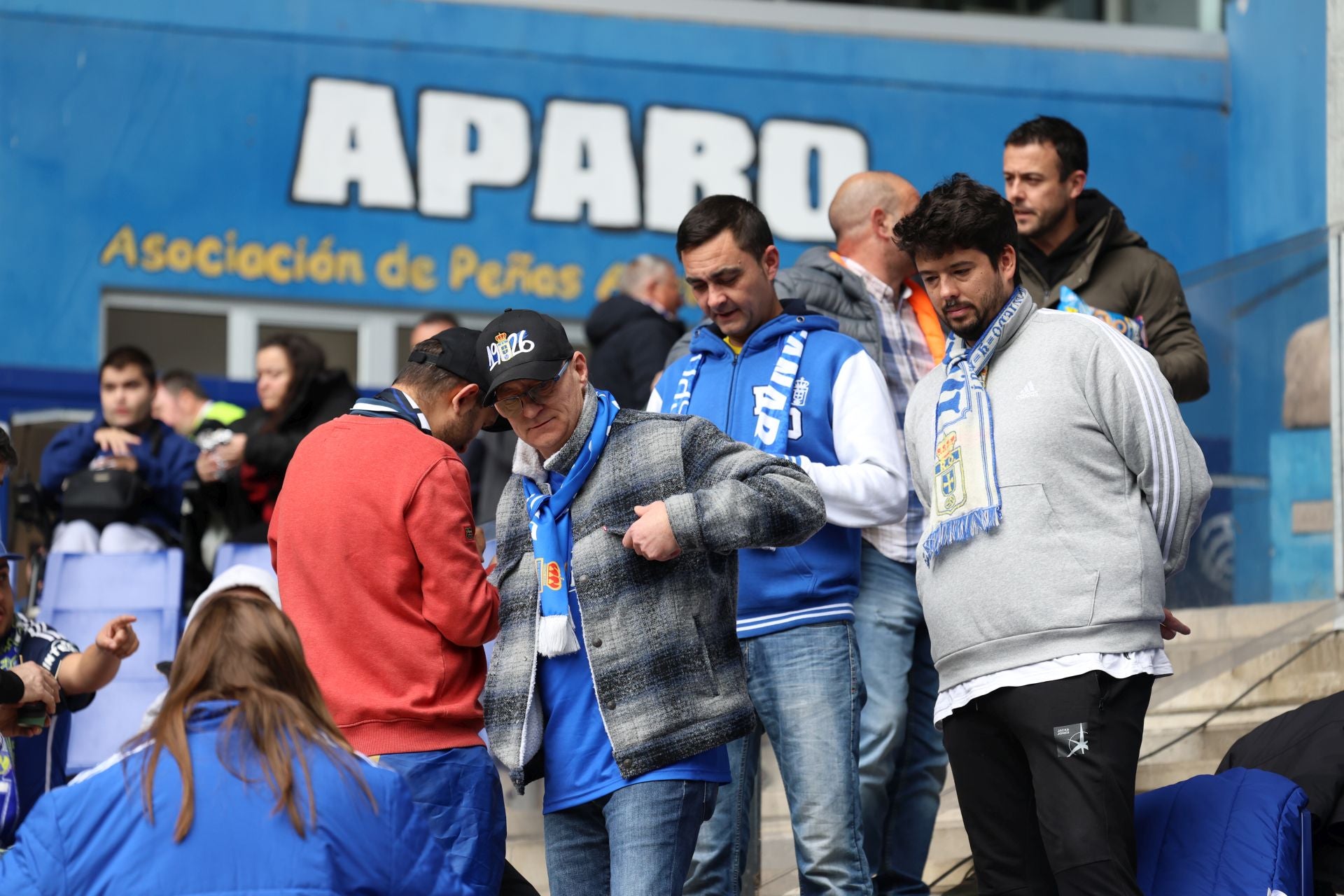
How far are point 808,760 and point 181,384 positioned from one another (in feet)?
21.9

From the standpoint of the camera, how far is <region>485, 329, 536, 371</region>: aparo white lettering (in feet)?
12.8

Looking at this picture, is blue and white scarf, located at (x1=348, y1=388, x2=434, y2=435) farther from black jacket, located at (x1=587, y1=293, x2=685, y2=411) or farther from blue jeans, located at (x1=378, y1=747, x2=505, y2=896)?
Answer: black jacket, located at (x1=587, y1=293, x2=685, y2=411)

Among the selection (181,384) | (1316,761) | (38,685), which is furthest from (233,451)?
(1316,761)

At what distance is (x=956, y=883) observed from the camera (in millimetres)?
6055

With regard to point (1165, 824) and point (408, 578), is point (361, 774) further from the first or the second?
point (1165, 824)

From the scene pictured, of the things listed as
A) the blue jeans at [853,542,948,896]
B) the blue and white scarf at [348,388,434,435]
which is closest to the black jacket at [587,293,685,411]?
the blue jeans at [853,542,948,896]

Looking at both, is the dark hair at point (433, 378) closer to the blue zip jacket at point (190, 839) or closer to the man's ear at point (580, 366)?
the man's ear at point (580, 366)

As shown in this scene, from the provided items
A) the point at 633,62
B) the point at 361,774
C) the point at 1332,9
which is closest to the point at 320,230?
the point at 633,62

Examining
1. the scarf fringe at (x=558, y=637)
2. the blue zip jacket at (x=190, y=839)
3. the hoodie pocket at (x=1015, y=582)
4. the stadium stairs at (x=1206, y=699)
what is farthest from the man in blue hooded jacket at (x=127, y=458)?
the blue zip jacket at (x=190, y=839)

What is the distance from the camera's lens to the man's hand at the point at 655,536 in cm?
372

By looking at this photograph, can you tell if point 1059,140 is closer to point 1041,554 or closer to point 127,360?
point 1041,554

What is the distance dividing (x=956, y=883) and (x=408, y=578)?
285 cm

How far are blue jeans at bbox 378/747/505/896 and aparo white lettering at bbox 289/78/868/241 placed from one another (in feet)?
28.2

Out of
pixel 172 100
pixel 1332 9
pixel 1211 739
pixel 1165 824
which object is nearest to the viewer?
pixel 1165 824
